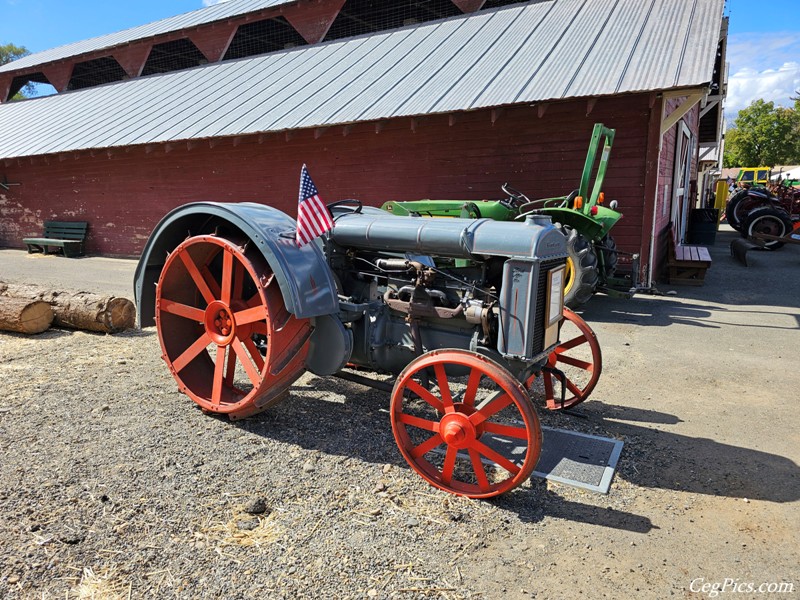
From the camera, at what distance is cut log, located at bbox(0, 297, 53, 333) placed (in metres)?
5.61

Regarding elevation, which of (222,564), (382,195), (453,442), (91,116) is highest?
(91,116)

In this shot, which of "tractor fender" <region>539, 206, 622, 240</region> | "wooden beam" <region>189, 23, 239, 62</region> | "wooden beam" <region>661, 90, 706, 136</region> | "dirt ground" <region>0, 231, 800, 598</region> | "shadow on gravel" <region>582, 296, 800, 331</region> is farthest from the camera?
"wooden beam" <region>189, 23, 239, 62</region>

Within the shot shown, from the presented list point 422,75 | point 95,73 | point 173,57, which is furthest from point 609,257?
point 95,73

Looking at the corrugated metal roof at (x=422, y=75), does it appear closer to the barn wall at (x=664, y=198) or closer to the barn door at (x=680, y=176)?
the barn wall at (x=664, y=198)

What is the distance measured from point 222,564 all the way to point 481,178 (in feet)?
25.8

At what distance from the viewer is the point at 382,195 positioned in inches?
407

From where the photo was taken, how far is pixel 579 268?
6188 millimetres

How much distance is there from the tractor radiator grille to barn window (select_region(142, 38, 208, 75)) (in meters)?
16.5

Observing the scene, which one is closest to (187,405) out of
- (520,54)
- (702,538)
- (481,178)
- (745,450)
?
(702,538)

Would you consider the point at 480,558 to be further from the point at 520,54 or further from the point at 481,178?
the point at 520,54

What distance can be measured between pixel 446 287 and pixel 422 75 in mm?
8145

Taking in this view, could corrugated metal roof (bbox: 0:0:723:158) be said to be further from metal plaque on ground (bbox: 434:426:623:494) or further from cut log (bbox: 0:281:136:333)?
metal plaque on ground (bbox: 434:426:623:494)

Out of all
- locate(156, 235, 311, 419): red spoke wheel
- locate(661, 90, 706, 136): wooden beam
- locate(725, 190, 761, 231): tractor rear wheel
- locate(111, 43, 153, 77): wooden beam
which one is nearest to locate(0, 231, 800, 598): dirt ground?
locate(156, 235, 311, 419): red spoke wheel

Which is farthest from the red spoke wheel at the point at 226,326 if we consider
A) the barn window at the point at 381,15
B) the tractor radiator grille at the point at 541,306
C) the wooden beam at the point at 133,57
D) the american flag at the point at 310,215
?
the wooden beam at the point at 133,57
